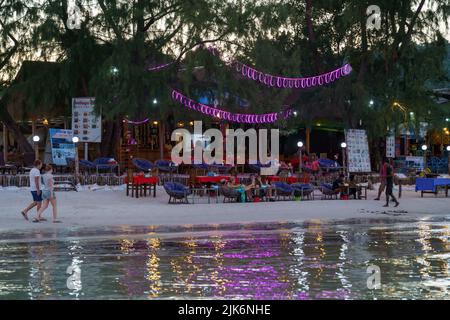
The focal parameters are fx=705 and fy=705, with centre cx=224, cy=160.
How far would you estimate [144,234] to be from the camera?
1739 centimetres

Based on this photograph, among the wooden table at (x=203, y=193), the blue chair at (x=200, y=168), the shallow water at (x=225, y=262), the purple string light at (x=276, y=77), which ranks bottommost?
Answer: the shallow water at (x=225, y=262)

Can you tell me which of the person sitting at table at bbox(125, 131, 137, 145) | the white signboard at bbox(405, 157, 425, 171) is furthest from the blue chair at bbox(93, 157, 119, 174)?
the white signboard at bbox(405, 157, 425, 171)

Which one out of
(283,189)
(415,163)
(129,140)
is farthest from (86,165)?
(415,163)

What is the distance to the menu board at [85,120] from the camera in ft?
92.1

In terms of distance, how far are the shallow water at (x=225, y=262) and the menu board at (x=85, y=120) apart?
10222 millimetres

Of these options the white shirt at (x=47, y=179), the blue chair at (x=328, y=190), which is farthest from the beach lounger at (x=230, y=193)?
the white shirt at (x=47, y=179)

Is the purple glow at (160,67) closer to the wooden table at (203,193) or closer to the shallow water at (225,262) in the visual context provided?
the wooden table at (203,193)

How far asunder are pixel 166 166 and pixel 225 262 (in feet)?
59.9

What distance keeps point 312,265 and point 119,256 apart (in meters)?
3.69
